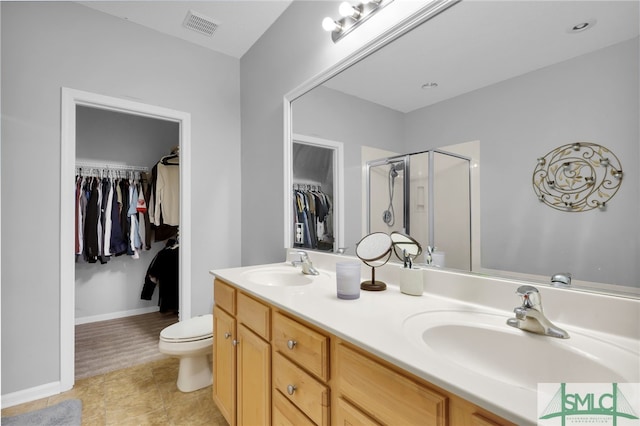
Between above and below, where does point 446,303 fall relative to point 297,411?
above

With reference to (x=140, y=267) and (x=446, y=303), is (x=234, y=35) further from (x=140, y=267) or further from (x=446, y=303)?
(x=140, y=267)

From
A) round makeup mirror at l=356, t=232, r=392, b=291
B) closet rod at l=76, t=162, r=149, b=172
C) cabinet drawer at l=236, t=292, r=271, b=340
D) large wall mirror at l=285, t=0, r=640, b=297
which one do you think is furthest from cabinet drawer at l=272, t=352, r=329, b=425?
closet rod at l=76, t=162, r=149, b=172

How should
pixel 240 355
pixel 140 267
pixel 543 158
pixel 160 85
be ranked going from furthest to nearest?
pixel 140 267, pixel 160 85, pixel 240 355, pixel 543 158

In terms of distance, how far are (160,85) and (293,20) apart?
3.92 feet

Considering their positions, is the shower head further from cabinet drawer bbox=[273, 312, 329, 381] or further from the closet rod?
the closet rod

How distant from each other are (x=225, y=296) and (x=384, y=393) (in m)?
1.06

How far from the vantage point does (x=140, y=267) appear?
351 centimetres

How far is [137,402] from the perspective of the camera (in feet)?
6.04

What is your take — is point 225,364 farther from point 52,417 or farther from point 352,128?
point 352,128

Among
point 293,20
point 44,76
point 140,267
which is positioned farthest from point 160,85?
point 140,267

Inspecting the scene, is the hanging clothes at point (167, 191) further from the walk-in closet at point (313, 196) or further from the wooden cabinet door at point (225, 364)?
the wooden cabinet door at point (225, 364)

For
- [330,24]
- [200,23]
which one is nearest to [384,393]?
[330,24]

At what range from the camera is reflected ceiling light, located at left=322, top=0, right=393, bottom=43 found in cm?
142

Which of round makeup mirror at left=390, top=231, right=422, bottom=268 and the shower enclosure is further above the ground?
the shower enclosure
